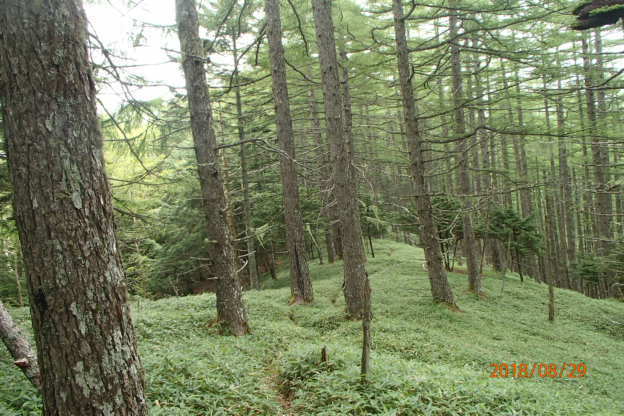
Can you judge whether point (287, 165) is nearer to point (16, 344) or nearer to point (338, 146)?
point (338, 146)

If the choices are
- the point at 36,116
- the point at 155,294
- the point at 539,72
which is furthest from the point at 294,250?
the point at 155,294

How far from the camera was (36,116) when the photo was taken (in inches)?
80.4

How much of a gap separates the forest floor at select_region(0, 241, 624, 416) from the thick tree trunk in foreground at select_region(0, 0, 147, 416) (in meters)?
1.63

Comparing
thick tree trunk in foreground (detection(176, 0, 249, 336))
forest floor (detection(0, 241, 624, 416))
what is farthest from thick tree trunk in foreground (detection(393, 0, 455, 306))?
thick tree trunk in foreground (detection(176, 0, 249, 336))

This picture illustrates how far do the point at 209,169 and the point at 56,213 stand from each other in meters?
4.61

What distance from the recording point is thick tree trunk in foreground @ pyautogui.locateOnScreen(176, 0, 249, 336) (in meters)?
6.52

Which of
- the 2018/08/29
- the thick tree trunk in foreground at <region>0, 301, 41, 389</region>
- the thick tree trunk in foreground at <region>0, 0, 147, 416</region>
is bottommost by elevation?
the 2018/08/29

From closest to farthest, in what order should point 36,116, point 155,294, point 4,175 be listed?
point 36,116 → point 4,175 → point 155,294

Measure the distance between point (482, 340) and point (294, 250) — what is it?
215 inches

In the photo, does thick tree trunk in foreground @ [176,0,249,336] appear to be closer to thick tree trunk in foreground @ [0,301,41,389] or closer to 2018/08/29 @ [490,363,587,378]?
thick tree trunk in foreground @ [0,301,41,389]

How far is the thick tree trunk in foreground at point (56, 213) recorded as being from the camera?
202 cm

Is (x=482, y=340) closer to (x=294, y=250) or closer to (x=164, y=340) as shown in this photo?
(x=294, y=250)

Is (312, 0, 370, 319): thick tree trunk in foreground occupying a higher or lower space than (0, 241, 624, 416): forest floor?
higher

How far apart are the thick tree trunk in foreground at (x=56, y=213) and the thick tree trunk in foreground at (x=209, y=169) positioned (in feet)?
14.3
